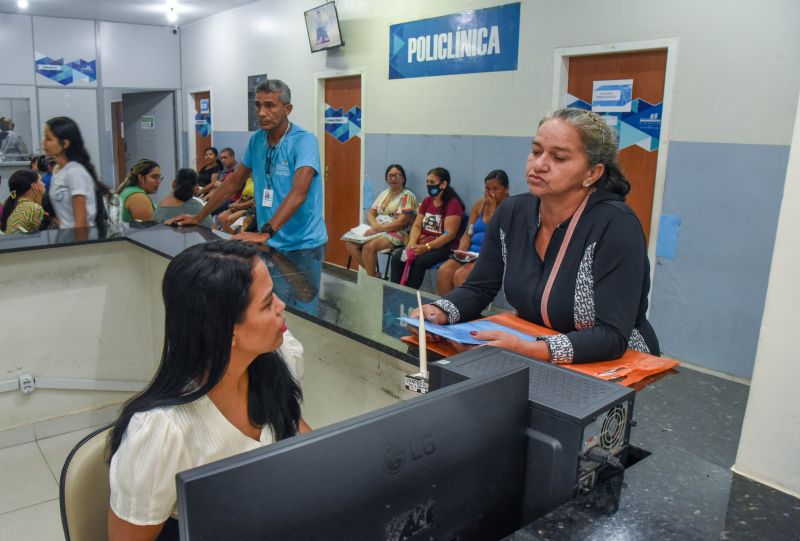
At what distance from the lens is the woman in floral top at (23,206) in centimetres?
386

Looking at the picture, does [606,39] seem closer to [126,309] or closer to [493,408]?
[126,309]

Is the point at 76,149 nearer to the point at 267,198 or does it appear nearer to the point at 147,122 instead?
the point at 267,198

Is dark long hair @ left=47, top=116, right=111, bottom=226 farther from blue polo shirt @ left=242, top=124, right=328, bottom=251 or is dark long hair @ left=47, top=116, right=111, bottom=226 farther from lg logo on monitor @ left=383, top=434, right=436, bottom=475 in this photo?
lg logo on monitor @ left=383, top=434, right=436, bottom=475

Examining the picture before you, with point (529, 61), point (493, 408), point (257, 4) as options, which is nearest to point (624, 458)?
point (493, 408)

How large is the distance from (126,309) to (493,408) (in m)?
3.15

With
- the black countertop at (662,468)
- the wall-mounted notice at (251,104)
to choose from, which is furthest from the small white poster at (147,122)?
the black countertop at (662,468)

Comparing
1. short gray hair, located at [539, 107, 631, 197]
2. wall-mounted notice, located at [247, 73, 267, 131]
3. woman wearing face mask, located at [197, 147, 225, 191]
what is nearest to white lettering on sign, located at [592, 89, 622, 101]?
short gray hair, located at [539, 107, 631, 197]

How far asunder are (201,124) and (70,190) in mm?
6382

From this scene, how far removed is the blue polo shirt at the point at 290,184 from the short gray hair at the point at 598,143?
5.61 ft

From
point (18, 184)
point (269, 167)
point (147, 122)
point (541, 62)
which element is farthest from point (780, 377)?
point (147, 122)

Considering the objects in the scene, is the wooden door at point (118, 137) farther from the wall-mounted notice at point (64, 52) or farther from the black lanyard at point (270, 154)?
the black lanyard at point (270, 154)

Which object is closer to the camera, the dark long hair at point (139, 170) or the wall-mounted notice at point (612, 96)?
the wall-mounted notice at point (612, 96)

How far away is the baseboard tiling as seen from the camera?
10.2ft

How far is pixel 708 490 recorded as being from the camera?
928mm
